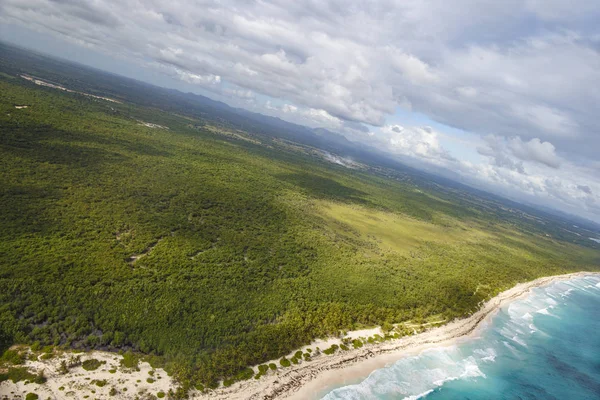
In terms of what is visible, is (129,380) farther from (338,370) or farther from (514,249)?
(514,249)

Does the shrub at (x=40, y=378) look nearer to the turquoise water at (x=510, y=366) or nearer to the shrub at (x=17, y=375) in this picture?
the shrub at (x=17, y=375)

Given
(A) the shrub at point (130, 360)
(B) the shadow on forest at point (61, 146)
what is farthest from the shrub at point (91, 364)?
(B) the shadow on forest at point (61, 146)

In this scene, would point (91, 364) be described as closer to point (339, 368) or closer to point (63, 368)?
point (63, 368)

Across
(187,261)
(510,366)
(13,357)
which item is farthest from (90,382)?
(510,366)

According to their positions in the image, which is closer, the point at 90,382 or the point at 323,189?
the point at 90,382

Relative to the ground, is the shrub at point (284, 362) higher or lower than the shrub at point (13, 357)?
higher
